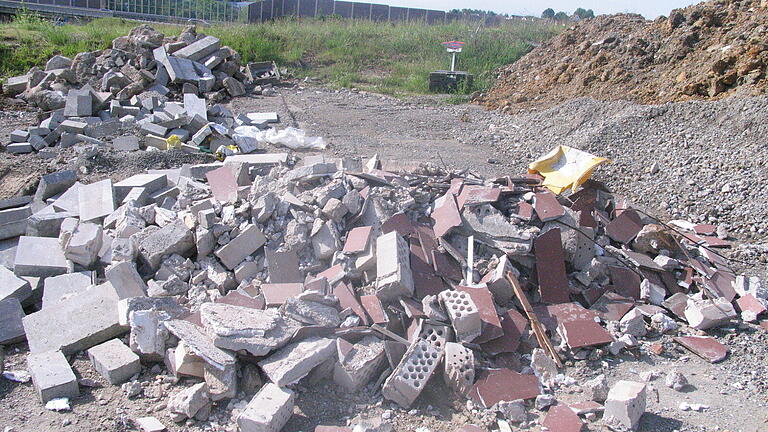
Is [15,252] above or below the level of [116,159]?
below

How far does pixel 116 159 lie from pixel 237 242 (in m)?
4.26

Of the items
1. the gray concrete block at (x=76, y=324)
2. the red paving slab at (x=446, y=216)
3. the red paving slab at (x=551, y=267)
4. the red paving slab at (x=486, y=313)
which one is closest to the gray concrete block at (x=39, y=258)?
the gray concrete block at (x=76, y=324)

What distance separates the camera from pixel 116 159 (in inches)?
335

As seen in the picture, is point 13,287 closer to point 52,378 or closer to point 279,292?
point 52,378

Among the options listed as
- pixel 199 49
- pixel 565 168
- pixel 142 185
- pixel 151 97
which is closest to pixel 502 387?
pixel 565 168

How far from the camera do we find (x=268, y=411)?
3.77m

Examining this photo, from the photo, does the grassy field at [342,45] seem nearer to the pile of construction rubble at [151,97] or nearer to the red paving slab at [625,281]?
the pile of construction rubble at [151,97]

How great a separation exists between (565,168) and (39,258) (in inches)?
250

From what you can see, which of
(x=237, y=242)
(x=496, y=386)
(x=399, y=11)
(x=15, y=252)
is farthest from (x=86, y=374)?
(x=399, y=11)

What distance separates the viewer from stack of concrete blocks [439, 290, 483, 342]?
446 centimetres

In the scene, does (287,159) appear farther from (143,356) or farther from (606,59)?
(606,59)

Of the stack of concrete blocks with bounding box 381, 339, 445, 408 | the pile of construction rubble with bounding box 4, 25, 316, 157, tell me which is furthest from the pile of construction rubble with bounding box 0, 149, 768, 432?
the pile of construction rubble with bounding box 4, 25, 316, 157

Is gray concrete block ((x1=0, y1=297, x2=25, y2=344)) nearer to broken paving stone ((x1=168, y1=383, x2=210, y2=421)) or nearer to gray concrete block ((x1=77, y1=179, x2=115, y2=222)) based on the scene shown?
gray concrete block ((x1=77, y1=179, x2=115, y2=222))

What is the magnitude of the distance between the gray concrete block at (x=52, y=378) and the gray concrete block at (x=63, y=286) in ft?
3.05
